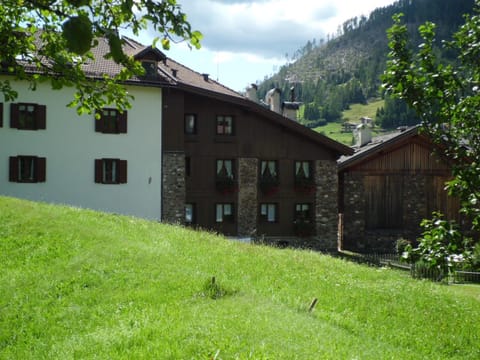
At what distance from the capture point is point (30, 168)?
82.5 ft

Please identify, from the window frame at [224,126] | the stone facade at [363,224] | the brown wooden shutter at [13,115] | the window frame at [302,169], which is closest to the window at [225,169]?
the window frame at [224,126]

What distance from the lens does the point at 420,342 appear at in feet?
29.8

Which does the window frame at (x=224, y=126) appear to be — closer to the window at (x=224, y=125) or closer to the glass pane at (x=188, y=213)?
the window at (x=224, y=125)

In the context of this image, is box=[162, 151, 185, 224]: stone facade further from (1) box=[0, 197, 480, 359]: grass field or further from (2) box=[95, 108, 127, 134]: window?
(1) box=[0, 197, 480, 359]: grass field

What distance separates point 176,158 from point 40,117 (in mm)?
6883

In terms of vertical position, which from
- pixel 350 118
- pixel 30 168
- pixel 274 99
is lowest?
pixel 30 168

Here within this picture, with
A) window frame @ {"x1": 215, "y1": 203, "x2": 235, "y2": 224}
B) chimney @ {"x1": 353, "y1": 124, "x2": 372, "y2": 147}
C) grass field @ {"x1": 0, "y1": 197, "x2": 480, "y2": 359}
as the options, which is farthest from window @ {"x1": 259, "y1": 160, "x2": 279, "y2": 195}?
grass field @ {"x1": 0, "y1": 197, "x2": 480, "y2": 359}

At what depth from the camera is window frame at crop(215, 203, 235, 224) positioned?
2859cm

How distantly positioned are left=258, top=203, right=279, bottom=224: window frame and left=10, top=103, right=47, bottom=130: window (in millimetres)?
12228

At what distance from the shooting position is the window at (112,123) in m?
26.1

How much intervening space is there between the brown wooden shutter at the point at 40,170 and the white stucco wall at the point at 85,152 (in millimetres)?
191

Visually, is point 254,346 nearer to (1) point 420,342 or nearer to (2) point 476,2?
(1) point 420,342

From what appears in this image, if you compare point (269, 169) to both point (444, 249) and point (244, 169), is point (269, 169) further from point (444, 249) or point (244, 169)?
point (444, 249)

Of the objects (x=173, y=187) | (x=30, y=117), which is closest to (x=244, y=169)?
(x=173, y=187)
